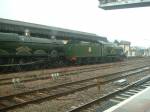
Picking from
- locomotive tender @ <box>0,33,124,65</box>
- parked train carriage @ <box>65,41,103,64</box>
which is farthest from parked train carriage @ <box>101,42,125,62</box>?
parked train carriage @ <box>65,41,103,64</box>

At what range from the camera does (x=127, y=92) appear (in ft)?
41.0

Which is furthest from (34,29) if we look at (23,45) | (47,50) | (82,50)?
(23,45)

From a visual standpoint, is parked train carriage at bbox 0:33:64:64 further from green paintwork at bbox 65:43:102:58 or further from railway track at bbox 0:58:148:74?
green paintwork at bbox 65:43:102:58

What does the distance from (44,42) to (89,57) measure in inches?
350

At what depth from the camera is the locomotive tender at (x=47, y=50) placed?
21.3 metres

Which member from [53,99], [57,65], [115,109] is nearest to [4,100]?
[53,99]

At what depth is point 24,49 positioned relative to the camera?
2264 cm

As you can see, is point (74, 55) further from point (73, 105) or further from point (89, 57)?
point (73, 105)

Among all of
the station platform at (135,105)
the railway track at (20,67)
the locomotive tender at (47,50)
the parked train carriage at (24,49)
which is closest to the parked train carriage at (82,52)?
the locomotive tender at (47,50)

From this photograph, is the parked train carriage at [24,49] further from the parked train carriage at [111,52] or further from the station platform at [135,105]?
the station platform at [135,105]

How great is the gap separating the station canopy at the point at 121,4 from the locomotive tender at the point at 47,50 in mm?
13392

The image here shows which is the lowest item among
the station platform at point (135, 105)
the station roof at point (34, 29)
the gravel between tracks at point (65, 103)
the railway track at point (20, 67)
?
the gravel between tracks at point (65, 103)

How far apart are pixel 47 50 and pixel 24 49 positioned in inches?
152

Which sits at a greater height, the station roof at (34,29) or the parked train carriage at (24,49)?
the station roof at (34,29)
